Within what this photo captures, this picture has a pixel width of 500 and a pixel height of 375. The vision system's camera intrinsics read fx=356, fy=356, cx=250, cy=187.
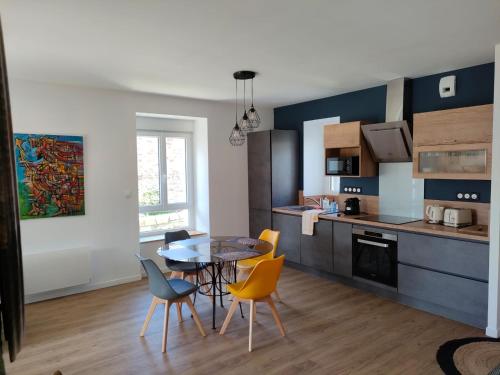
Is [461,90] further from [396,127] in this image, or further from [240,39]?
[240,39]

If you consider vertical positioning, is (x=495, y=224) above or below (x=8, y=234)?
below

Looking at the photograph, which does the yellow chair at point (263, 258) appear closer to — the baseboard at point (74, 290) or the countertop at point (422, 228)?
the countertop at point (422, 228)

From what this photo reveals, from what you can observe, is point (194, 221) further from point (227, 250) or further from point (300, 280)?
point (227, 250)

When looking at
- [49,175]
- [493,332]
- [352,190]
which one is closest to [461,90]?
[352,190]

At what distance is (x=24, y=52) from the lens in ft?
9.98

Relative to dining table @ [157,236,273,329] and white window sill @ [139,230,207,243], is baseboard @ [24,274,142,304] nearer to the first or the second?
white window sill @ [139,230,207,243]

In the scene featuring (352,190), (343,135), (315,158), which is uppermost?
(343,135)

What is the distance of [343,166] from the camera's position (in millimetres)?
4664

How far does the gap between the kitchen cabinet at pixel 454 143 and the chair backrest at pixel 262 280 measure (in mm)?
1958

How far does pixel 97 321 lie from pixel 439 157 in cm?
385

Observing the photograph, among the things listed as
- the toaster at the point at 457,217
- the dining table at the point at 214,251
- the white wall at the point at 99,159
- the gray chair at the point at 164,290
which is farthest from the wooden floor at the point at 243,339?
the toaster at the point at 457,217

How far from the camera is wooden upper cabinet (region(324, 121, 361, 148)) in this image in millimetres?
4488

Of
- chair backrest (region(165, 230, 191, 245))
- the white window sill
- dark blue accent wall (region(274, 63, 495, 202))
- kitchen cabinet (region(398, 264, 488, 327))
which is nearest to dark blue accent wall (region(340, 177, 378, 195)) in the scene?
dark blue accent wall (region(274, 63, 495, 202))

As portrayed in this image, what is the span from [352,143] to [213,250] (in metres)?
2.31
